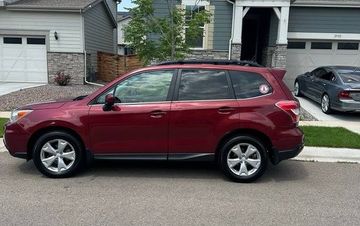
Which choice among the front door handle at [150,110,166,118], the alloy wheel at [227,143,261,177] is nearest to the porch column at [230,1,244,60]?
the alloy wheel at [227,143,261,177]

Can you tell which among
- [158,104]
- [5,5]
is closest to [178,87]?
[158,104]

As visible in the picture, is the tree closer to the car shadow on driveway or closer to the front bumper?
the car shadow on driveway

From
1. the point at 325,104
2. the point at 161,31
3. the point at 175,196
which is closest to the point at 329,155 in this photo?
the point at 175,196

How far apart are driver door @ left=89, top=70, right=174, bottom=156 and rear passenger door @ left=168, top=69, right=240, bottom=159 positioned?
0.15 m

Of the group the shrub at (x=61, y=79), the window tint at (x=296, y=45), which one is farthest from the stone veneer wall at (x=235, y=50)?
the shrub at (x=61, y=79)

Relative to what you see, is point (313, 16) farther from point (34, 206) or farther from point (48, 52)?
point (34, 206)

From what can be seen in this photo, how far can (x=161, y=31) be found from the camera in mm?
10195

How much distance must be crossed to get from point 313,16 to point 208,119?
534 inches

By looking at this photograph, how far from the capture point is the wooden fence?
18125 mm

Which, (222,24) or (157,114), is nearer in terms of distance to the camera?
(157,114)

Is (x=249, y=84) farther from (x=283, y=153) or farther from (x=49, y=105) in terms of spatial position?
(x=49, y=105)

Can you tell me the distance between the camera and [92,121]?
18.0ft

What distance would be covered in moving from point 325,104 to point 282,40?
199 inches

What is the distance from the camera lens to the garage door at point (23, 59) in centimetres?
1742
